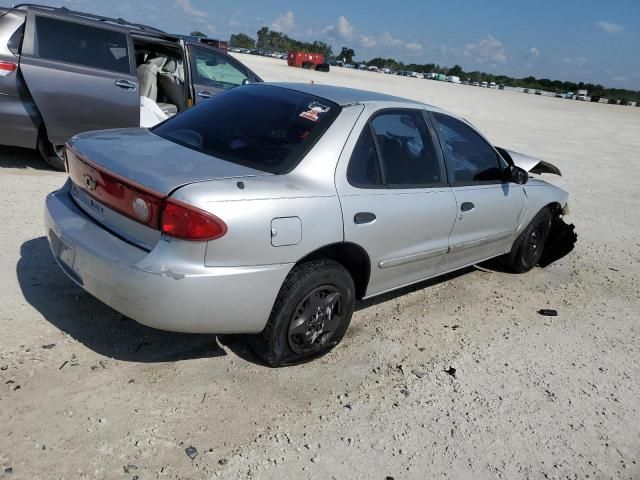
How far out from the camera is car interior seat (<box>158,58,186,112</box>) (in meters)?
8.01

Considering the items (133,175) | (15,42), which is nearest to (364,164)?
(133,175)

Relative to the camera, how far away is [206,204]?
2.70 metres

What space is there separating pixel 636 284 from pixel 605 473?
11.2 ft

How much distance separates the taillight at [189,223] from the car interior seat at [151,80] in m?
5.51

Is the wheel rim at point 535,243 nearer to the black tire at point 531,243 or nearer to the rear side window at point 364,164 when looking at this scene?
the black tire at point 531,243

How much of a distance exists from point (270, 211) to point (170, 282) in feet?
1.99

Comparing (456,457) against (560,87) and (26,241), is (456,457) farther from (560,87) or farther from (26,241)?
(560,87)

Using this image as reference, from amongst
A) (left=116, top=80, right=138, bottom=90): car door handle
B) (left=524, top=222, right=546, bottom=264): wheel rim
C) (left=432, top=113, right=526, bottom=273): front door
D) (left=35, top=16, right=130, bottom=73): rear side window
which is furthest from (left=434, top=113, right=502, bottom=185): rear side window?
(left=35, top=16, right=130, bottom=73): rear side window

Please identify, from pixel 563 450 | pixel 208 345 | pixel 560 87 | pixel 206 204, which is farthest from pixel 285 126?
pixel 560 87

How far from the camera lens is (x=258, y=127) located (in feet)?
11.6

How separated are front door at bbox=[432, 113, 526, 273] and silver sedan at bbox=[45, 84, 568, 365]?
0.02m

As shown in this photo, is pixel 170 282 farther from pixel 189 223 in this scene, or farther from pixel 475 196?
pixel 475 196

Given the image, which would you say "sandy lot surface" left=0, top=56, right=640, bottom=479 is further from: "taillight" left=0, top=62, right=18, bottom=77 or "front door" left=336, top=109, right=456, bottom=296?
"taillight" left=0, top=62, right=18, bottom=77

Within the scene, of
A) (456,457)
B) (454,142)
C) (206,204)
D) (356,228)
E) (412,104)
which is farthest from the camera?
(454,142)
